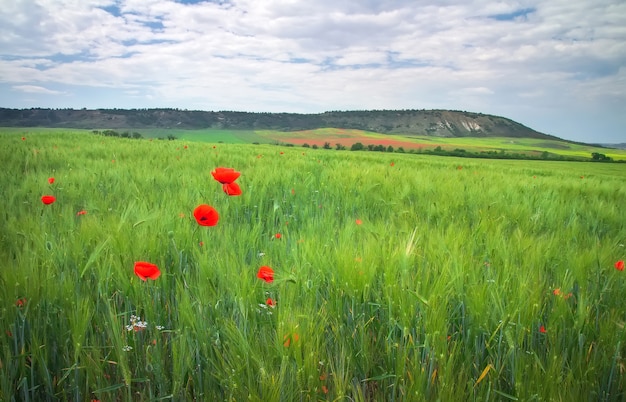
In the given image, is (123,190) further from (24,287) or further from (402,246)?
(402,246)

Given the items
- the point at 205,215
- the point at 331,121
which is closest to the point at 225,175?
the point at 205,215

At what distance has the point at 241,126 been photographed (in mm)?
66562

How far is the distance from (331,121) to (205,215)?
82.4 meters

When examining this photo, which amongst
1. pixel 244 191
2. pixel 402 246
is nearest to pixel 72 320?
pixel 402 246

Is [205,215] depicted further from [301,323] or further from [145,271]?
[301,323]

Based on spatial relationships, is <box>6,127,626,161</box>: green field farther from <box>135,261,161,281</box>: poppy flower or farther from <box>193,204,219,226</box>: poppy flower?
<box>135,261,161,281</box>: poppy flower

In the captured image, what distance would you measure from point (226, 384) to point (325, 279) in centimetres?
53

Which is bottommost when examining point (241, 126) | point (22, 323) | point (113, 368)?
point (113, 368)

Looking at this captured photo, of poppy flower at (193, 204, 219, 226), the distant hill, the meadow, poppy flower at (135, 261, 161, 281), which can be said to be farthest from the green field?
poppy flower at (135, 261, 161, 281)

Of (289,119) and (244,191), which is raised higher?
(289,119)

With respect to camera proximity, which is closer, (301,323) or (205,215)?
(301,323)

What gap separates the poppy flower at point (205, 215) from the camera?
156cm

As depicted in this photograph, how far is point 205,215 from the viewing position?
5.22 feet

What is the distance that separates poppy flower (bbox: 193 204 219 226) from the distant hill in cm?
5548
